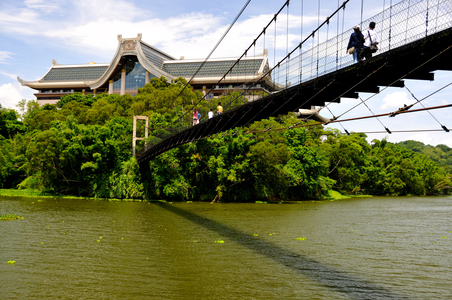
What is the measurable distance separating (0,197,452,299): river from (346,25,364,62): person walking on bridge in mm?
5334

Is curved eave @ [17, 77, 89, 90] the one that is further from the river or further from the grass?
the river

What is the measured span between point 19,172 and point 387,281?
35.3 meters

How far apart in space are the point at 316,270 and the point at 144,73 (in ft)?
212

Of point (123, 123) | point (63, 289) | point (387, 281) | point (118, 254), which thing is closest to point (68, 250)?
point (118, 254)

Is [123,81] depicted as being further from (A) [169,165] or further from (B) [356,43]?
(B) [356,43]

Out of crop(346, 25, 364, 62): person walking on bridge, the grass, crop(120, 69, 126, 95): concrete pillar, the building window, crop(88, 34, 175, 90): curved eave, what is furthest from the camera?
crop(120, 69, 126, 95): concrete pillar

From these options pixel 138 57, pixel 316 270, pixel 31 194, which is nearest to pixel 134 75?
pixel 138 57

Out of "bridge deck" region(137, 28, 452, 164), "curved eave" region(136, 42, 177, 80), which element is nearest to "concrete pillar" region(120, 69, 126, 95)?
"curved eave" region(136, 42, 177, 80)

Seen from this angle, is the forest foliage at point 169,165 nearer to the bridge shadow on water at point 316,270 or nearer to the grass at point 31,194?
the grass at point 31,194

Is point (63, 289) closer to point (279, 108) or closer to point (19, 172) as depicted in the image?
point (279, 108)

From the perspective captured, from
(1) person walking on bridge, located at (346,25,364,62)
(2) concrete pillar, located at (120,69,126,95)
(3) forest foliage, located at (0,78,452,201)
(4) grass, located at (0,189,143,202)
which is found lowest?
(4) grass, located at (0,189,143,202)

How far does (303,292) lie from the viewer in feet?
26.5

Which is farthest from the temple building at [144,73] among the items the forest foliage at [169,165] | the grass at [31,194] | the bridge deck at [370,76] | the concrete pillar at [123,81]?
the bridge deck at [370,76]

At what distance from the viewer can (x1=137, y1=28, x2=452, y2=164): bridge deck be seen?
7004 mm
